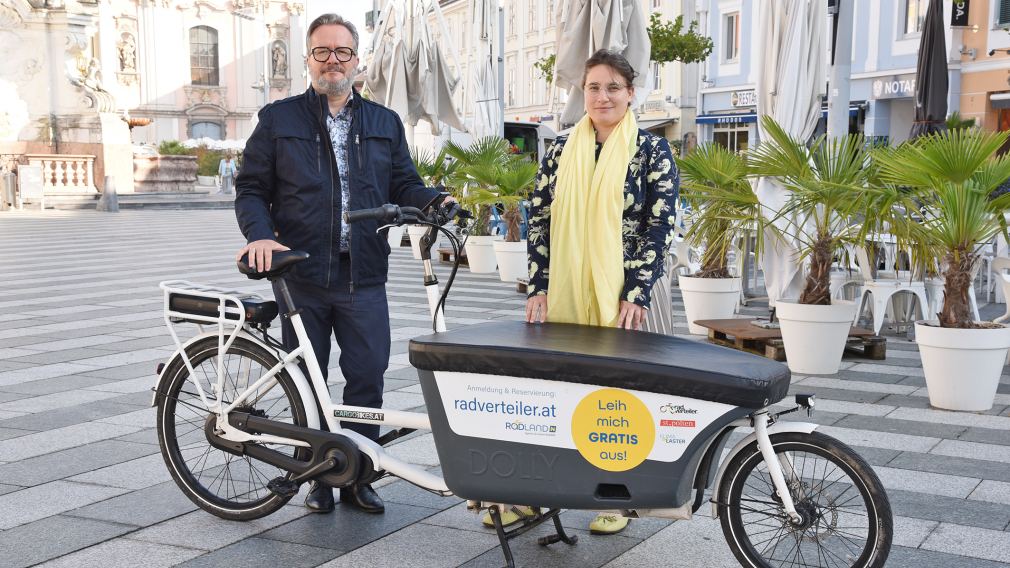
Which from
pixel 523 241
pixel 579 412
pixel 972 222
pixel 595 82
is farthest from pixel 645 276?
pixel 523 241

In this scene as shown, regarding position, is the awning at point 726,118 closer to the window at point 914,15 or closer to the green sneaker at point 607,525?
the window at point 914,15

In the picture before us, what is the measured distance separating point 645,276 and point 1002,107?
24.2m

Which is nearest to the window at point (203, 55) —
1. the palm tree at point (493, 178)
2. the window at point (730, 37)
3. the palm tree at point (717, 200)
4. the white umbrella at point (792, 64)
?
the window at point (730, 37)

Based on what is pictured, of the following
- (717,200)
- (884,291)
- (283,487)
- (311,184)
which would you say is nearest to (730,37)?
Answer: (884,291)

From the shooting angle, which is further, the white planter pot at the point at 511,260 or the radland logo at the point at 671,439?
the white planter pot at the point at 511,260

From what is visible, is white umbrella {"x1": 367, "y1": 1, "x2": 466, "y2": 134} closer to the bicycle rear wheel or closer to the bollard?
the bicycle rear wheel

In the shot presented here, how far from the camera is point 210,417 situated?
430 cm

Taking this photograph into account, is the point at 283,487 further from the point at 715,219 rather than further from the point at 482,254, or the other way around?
the point at 482,254

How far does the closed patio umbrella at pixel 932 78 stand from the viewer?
14.1 metres

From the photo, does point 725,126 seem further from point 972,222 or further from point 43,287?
point 972,222

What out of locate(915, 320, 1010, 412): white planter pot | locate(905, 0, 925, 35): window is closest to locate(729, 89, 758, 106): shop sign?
locate(905, 0, 925, 35): window

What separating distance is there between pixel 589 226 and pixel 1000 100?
24130 mm

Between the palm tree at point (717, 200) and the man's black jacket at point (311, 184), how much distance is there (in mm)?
3421

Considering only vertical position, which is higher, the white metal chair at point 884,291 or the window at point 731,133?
the window at point 731,133
